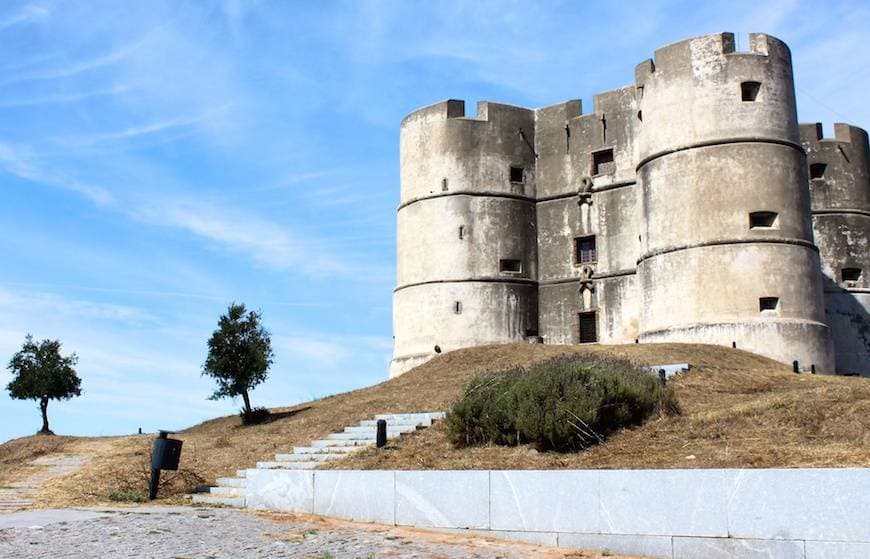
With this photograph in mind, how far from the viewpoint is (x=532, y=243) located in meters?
37.6

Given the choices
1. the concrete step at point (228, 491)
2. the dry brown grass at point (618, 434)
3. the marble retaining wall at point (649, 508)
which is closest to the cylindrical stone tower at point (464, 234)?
the dry brown grass at point (618, 434)

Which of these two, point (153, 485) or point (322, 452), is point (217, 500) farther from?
point (322, 452)

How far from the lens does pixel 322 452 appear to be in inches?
738

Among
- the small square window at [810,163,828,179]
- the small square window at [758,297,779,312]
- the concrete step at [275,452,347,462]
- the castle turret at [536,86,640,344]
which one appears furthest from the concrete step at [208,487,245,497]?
the small square window at [810,163,828,179]

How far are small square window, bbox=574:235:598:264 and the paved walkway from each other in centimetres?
2438

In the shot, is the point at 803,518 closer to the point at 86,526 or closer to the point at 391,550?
the point at 391,550

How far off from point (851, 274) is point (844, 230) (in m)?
1.87

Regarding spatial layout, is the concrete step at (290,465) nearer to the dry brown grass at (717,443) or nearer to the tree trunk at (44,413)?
the dry brown grass at (717,443)

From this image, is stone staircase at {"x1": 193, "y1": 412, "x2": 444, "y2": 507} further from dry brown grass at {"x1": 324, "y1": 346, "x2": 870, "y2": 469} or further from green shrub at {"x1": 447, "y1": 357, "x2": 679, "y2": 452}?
green shrub at {"x1": 447, "y1": 357, "x2": 679, "y2": 452}

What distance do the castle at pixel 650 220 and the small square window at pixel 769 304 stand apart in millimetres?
61

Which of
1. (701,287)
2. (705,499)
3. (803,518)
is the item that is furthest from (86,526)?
(701,287)

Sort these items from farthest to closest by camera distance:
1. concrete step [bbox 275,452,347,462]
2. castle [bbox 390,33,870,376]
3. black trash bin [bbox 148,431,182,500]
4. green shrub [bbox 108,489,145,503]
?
castle [bbox 390,33,870,376]
concrete step [bbox 275,452,347,462]
black trash bin [bbox 148,431,182,500]
green shrub [bbox 108,489,145,503]

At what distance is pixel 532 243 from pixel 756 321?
35.0 feet

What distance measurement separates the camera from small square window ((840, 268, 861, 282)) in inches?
1478
